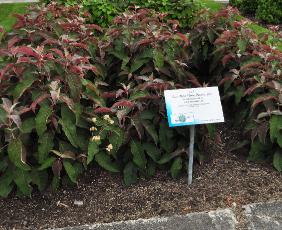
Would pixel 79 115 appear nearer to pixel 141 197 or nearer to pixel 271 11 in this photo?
pixel 141 197

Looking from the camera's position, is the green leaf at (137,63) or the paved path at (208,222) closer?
the paved path at (208,222)

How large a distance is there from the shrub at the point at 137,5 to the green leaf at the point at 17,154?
3.31 m

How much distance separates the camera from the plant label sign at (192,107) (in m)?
2.94

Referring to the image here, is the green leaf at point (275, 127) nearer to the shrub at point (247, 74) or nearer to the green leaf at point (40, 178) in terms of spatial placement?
the shrub at point (247, 74)

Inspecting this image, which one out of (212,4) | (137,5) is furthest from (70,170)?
(212,4)

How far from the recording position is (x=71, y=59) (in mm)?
3191

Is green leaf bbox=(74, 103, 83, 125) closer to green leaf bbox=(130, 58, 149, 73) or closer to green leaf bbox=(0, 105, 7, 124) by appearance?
green leaf bbox=(0, 105, 7, 124)

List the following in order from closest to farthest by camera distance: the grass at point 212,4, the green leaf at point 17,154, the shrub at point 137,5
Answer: the green leaf at point 17,154 → the shrub at point 137,5 → the grass at point 212,4

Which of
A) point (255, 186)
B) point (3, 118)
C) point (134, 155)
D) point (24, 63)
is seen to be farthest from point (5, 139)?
point (255, 186)

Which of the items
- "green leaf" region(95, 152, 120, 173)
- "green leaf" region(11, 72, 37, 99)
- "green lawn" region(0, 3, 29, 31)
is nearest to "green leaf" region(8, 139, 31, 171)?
"green leaf" region(11, 72, 37, 99)

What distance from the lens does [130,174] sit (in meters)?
3.17

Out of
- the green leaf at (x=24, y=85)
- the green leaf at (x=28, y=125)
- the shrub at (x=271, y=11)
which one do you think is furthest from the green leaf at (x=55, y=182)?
the shrub at (x=271, y=11)

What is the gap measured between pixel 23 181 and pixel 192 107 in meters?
1.16

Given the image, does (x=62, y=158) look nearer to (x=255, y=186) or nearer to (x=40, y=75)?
(x=40, y=75)
